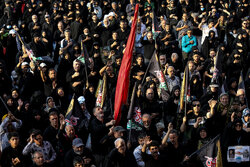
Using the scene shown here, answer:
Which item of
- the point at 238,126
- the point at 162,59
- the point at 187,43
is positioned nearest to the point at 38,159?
the point at 238,126

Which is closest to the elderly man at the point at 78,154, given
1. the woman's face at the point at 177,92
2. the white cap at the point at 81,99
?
the white cap at the point at 81,99

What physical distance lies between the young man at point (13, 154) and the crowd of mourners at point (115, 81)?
15mm

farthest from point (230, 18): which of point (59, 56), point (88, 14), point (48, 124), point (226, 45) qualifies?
point (48, 124)

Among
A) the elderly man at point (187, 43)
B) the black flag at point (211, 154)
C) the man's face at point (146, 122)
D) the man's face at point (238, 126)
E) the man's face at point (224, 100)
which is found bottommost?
the black flag at point (211, 154)

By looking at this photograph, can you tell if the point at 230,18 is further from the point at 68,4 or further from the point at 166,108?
the point at 166,108

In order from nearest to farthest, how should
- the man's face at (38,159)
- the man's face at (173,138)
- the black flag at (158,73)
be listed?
the man's face at (38,159), the man's face at (173,138), the black flag at (158,73)

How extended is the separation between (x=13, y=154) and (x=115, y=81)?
355cm

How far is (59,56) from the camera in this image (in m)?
12.5

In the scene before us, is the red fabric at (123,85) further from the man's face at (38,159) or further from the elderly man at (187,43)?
the elderly man at (187,43)

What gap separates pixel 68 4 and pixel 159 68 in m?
5.41

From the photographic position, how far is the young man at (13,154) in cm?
765

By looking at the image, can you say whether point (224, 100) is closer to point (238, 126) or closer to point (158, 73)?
point (238, 126)

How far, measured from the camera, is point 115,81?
10719 millimetres

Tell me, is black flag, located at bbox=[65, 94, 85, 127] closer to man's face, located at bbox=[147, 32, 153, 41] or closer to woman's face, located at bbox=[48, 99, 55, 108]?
woman's face, located at bbox=[48, 99, 55, 108]
